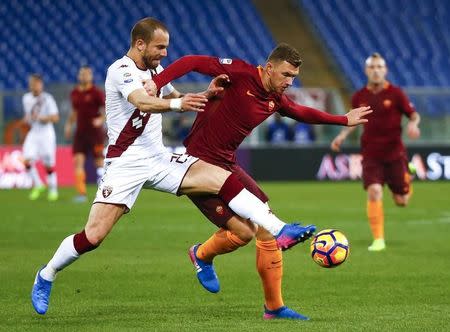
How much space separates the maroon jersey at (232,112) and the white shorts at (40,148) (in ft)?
40.2

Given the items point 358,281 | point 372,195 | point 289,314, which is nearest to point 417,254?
point 372,195

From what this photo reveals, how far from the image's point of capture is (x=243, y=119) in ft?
24.4

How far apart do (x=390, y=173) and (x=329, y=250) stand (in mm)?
5782

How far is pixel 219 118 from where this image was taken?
24.5ft

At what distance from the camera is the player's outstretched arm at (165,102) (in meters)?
6.62

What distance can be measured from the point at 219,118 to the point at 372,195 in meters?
4.95

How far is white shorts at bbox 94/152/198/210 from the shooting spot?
287 inches

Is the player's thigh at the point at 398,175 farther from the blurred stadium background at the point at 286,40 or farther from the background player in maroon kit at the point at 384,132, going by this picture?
the blurred stadium background at the point at 286,40

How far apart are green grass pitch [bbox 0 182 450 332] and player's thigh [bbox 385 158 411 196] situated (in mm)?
687

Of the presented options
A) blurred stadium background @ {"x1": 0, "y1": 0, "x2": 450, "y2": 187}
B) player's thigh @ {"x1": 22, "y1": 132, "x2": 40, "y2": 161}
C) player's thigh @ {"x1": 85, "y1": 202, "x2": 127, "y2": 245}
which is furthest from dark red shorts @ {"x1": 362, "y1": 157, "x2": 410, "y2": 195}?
blurred stadium background @ {"x1": 0, "y1": 0, "x2": 450, "y2": 187}

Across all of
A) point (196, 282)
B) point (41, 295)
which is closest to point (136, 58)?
point (41, 295)

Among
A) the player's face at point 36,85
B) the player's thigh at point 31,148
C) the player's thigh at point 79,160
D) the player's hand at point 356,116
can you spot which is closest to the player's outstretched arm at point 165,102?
the player's hand at point 356,116

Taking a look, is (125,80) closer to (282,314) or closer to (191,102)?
(191,102)

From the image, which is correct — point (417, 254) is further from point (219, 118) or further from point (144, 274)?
point (219, 118)
